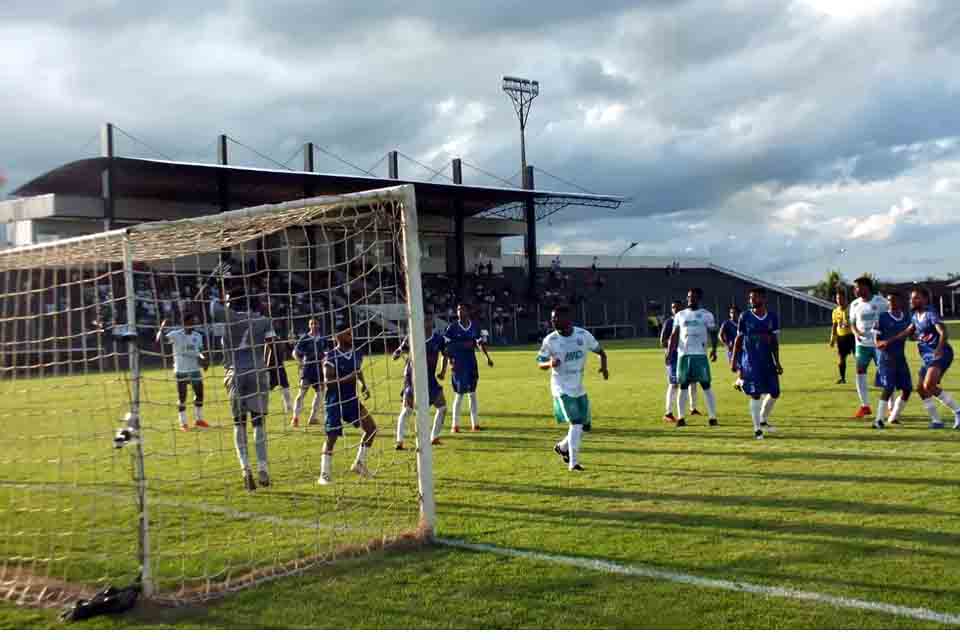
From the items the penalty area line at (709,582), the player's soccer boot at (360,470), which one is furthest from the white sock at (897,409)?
the penalty area line at (709,582)

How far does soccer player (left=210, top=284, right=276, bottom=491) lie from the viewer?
816 cm

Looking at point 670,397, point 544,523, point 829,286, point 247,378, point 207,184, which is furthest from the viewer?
point 829,286

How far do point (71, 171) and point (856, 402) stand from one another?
36097 mm

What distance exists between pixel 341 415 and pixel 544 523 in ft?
8.77

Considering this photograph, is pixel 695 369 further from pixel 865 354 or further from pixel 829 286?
pixel 829 286

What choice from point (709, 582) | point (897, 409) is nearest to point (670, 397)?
point (897, 409)

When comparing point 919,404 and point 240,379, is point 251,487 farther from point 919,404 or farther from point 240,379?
point 919,404

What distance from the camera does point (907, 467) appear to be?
27.1 feet

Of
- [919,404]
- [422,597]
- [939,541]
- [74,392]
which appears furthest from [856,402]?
[74,392]

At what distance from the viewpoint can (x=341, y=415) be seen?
8.37 meters

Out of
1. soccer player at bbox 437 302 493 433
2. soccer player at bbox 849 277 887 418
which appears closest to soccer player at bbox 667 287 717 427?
soccer player at bbox 849 277 887 418

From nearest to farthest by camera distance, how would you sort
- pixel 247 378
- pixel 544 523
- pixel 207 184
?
pixel 544 523, pixel 247 378, pixel 207 184

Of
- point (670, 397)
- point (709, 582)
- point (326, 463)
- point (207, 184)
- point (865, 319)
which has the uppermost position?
point (207, 184)

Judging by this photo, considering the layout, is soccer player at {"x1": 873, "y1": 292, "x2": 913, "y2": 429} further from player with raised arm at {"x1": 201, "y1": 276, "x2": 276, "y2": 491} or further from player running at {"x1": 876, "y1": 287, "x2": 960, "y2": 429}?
player with raised arm at {"x1": 201, "y1": 276, "x2": 276, "y2": 491}
